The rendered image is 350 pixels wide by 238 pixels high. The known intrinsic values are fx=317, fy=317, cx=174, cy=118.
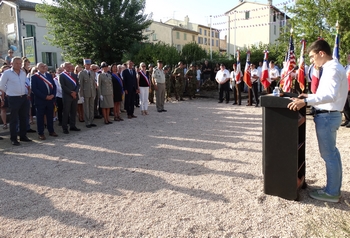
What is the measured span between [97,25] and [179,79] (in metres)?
11.0

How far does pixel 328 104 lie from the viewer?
151 inches

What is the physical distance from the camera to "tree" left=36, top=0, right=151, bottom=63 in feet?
80.3

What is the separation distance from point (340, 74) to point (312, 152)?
121 inches

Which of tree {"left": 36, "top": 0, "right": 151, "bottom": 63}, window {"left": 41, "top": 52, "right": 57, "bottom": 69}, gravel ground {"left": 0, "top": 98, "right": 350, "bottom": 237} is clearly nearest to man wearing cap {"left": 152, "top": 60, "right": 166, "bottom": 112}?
gravel ground {"left": 0, "top": 98, "right": 350, "bottom": 237}

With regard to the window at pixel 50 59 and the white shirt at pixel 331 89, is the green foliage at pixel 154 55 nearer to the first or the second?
the white shirt at pixel 331 89

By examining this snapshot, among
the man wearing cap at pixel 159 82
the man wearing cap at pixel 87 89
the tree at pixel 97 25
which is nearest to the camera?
the man wearing cap at pixel 87 89

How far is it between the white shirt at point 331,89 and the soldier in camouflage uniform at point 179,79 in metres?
12.8

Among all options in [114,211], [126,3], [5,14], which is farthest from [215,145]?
[5,14]

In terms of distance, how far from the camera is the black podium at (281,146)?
4.03m

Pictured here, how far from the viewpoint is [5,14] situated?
130ft

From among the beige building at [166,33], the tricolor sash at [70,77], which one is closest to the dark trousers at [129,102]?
the tricolor sash at [70,77]

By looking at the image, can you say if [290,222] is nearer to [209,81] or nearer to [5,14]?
[209,81]

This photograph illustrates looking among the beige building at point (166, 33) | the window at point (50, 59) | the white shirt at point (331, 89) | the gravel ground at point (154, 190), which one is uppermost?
the beige building at point (166, 33)

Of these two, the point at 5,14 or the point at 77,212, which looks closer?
the point at 77,212
